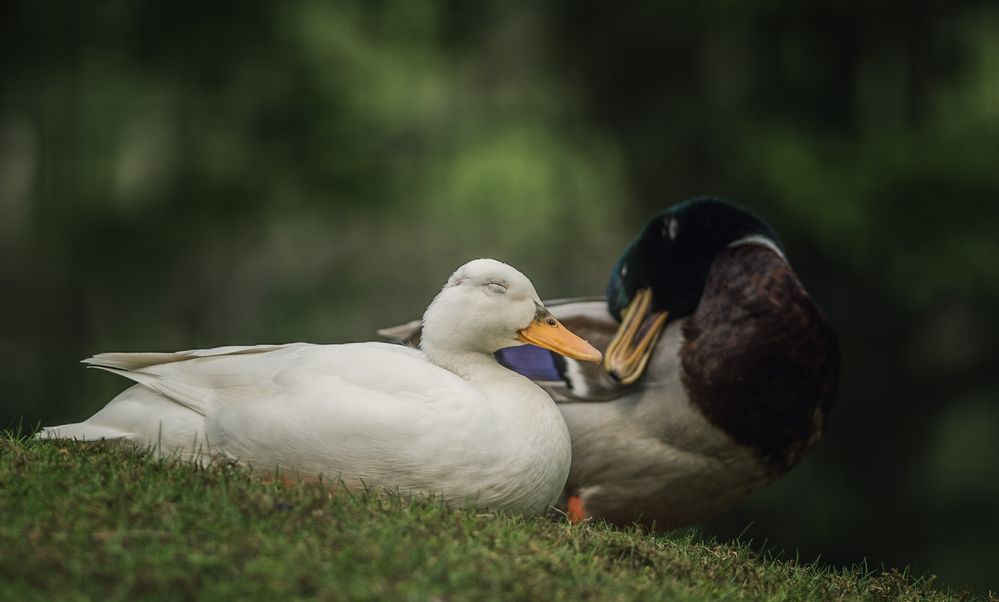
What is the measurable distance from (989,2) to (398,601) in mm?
6336

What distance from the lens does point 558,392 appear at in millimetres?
3854

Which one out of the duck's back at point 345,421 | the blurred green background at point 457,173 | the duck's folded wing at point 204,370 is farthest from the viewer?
the blurred green background at point 457,173

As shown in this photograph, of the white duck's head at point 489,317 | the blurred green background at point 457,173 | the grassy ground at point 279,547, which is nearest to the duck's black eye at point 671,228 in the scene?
the white duck's head at point 489,317

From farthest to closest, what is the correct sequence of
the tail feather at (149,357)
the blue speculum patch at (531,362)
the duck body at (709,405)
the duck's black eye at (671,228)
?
the duck's black eye at (671,228), the blue speculum patch at (531,362), the duck body at (709,405), the tail feather at (149,357)

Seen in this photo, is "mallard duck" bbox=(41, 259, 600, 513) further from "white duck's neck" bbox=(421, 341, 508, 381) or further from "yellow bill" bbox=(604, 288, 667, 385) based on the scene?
"yellow bill" bbox=(604, 288, 667, 385)

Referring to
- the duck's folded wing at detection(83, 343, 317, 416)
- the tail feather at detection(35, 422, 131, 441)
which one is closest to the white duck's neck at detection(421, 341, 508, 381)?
the duck's folded wing at detection(83, 343, 317, 416)

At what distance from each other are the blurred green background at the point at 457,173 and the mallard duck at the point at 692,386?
9.93 feet

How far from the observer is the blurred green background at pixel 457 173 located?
273 inches

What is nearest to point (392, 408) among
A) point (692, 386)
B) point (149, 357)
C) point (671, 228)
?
point (149, 357)

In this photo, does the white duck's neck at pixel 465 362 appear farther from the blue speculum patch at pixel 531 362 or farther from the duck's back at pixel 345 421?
the blue speculum patch at pixel 531 362

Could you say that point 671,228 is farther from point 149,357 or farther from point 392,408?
point 149,357

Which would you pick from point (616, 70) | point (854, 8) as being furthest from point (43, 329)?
point (854, 8)

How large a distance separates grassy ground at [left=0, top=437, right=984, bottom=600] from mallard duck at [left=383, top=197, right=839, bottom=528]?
673 mm

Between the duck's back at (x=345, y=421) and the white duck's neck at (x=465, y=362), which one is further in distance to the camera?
the white duck's neck at (x=465, y=362)
